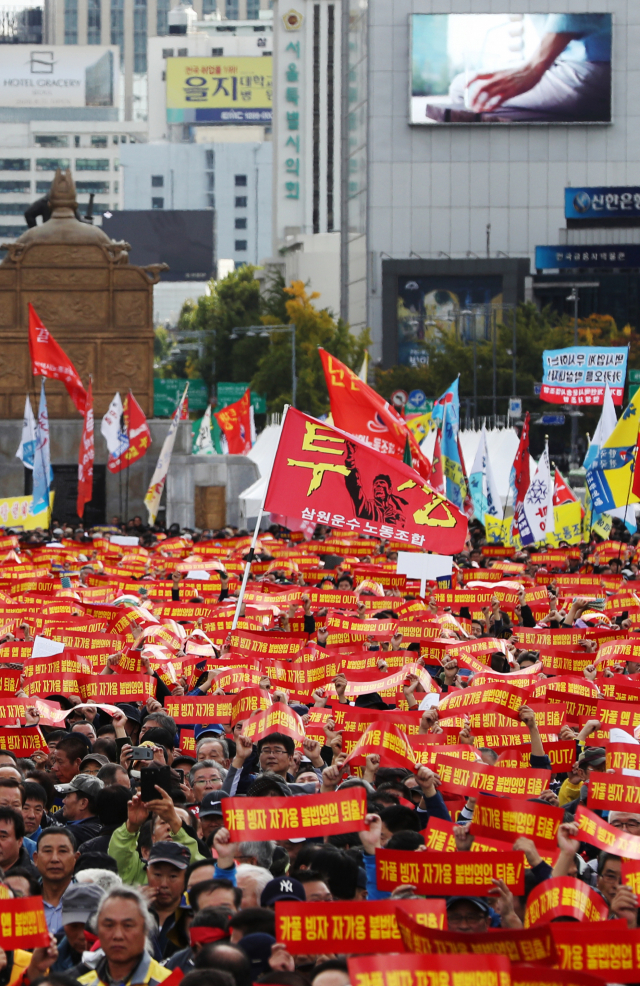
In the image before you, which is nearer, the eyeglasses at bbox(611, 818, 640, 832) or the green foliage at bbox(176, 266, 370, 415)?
the eyeglasses at bbox(611, 818, 640, 832)

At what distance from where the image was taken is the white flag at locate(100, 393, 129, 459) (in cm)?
3516

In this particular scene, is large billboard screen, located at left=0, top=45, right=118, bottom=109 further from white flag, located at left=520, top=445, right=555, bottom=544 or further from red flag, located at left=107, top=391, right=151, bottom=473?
white flag, located at left=520, top=445, right=555, bottom=544

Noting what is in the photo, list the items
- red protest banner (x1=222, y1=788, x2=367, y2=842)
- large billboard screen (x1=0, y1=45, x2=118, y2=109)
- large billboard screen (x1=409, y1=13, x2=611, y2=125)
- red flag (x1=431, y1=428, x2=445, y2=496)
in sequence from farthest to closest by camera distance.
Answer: large billboard screen (x1=0, y1=45, x2=118, y2=109), large billboard screen (x1=409, y1=13, x2=611, y2=125), red flag (x1=431, y1=428, x2=445, y2=496), red protest banner (x1=222, y1=788, x2=367, y2=842)

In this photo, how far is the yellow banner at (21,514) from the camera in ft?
87.5

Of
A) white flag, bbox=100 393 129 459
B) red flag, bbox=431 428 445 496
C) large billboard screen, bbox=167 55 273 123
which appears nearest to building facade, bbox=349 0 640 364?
white flag, bbox=100 393 129 459

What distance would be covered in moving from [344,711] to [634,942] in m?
4.72

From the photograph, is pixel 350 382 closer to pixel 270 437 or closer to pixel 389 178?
pixel 270 437

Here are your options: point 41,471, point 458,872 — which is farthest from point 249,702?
point 41,471

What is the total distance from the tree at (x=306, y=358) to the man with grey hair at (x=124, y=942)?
2392 inches

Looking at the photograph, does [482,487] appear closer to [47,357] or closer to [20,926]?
[47,357]

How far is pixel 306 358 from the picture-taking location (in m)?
70.6

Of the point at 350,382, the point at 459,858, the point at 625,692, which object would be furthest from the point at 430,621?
the point at 459,858

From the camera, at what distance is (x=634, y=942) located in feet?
17.4

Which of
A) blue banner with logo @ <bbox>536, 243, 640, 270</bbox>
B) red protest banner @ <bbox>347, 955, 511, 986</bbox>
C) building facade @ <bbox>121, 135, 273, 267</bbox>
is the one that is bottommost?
red protest banner @ <bbox>347, 955, 511, 986</bbox>
